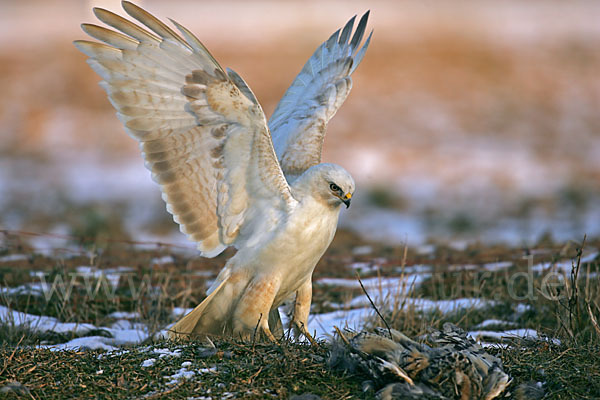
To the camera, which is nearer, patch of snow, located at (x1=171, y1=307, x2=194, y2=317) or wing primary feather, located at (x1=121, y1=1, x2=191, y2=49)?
wing primary feather, located at (x1=121, y1=1, x2=191, y2=49)

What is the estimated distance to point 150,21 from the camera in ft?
13.0

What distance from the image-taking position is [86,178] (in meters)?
15.8

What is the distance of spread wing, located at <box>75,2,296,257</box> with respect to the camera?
4.05 meters

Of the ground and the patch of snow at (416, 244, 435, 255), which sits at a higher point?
the ground

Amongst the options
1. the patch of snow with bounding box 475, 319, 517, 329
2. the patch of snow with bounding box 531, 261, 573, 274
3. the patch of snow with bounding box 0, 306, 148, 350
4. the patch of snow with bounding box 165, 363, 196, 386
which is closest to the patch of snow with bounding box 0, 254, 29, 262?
the patch of snow with bounding box 0, 306, 148, 350

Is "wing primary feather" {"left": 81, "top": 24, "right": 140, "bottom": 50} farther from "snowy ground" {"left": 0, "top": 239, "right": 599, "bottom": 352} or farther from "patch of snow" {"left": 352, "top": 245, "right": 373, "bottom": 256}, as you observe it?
"patch of snow" {"left": 352, "top": 245, "right": 373, "bottom": 256}

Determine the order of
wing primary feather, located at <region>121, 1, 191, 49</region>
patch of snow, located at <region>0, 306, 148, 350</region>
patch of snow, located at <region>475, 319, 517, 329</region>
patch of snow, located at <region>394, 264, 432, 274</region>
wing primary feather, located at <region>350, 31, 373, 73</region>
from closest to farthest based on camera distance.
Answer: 1. wing primary feather, located at <region>121, 1, 191, 49</region>
2. patch of snow, located at <region>0, 306, 148, 350</region>
3. patch of snow, located at <region>475, 319, 517, 329</region>
4. wing primary feather, located at <region>350, 31, 373, 73</region>
5. patch of snow, located at <region>394, 264, 432, 274</region>

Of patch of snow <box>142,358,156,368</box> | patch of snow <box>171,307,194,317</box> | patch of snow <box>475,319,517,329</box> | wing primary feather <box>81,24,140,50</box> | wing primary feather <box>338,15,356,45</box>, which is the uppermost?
wing primary feather <box>338,15,356,45</box>

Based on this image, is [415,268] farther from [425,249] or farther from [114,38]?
[114,38]

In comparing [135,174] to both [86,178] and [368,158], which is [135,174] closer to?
[86,178]

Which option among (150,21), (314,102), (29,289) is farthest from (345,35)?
(29,289)

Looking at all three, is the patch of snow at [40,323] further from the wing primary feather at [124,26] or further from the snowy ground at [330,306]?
the wing primary feather at [124,26]

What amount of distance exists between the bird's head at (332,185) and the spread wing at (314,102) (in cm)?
Result: 83

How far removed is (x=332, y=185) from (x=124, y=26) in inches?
65.2
